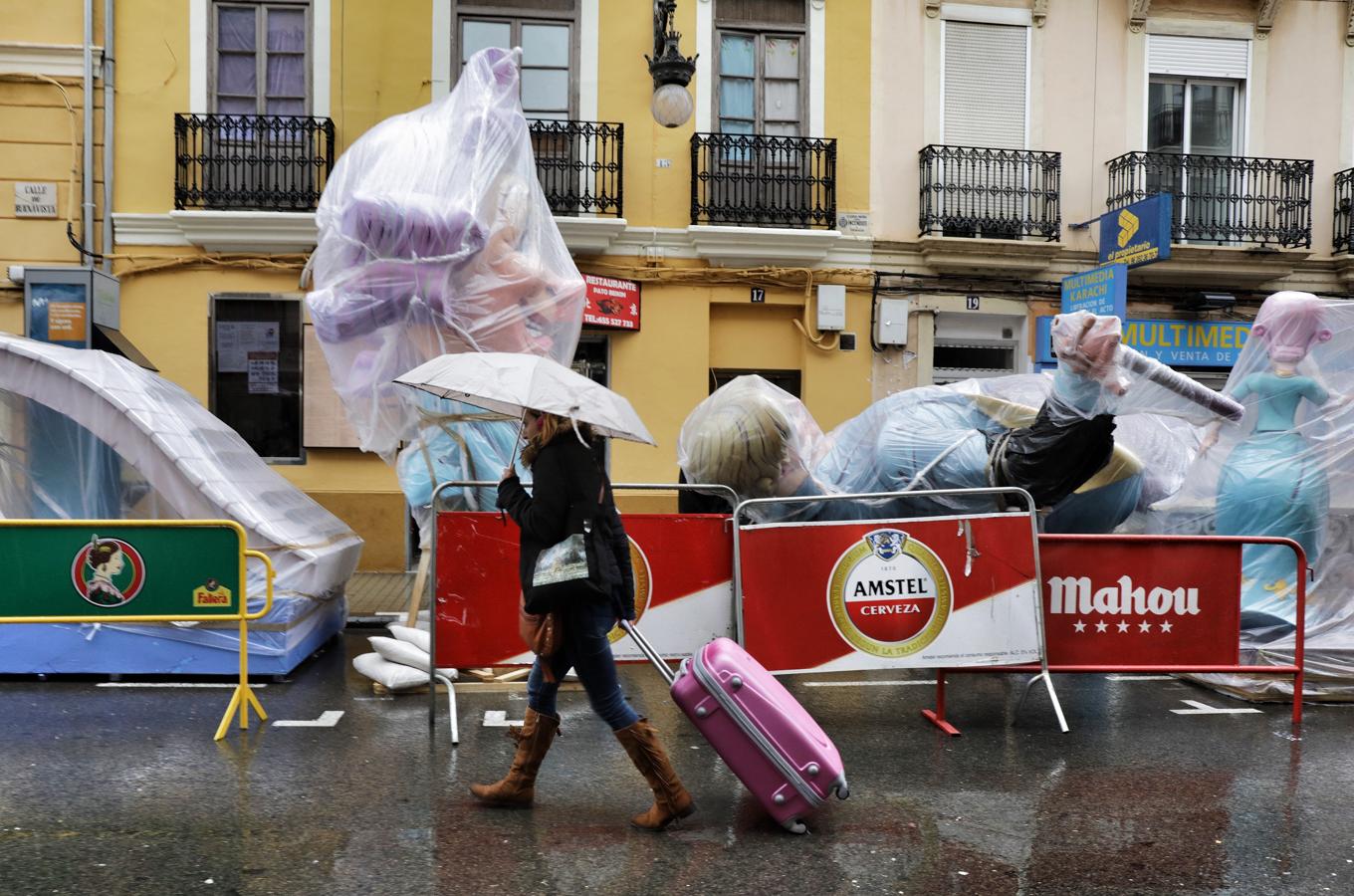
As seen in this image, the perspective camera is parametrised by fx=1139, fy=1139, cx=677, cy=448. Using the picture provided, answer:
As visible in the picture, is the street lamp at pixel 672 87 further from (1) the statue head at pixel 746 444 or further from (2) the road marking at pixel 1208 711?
(2) the road marking at pixel 1208 711

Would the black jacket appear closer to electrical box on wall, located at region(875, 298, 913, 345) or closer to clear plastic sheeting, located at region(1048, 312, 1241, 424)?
clear plastic sheeting, located at region(1048, 312, 1241, 424)

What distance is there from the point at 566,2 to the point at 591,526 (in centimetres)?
1115

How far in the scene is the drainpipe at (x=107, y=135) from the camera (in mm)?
12914

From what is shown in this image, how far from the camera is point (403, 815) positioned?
433 centimetres

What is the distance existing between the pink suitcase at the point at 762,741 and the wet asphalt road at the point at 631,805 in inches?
6.4

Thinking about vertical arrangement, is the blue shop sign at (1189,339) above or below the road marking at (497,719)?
above

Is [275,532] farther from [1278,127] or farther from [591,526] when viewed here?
[1278,127]

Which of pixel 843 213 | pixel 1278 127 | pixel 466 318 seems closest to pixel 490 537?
pixel 466 318

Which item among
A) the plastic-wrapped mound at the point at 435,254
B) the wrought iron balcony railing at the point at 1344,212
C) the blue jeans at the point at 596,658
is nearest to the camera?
the blue jeans at the point at 596,658

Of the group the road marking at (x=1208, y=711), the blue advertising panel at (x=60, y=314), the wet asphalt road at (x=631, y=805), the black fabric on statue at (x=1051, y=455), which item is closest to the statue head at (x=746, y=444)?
the black fabric on statue at (x=1051, y=455)

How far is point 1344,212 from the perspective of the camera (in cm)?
1489

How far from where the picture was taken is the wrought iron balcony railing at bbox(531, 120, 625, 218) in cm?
1341

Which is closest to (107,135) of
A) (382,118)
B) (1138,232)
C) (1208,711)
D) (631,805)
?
(382,118)

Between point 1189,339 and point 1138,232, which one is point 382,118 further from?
point 1189,339
